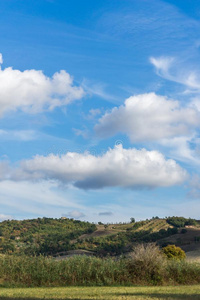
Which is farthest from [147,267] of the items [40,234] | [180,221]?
[180,221]

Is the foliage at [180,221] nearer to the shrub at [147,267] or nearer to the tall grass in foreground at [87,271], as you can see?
the tall grass in foreground at [87,271]

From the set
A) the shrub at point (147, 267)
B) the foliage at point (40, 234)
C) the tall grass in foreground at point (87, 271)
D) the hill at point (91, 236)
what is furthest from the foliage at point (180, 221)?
the shrub at point (147, 267)

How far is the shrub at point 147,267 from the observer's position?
25375mm

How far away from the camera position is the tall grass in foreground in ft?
80.3

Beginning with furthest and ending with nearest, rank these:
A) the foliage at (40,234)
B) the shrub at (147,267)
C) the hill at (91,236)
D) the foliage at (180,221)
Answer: the foliage at (180,221)
the foliage at (40,234)
the hill at (91,236)
the shrub at (147,267)

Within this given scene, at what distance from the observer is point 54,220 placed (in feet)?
464

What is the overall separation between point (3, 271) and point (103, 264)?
652cm

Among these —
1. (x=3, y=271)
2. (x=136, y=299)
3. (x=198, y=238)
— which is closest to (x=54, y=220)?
(x=198, y=238)

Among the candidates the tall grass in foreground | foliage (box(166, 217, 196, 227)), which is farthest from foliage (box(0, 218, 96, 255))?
the tall grass in foreground

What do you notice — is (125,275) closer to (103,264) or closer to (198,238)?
(103,264)

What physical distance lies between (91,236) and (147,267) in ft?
268

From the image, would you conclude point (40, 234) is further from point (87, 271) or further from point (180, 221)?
point (87, 271)

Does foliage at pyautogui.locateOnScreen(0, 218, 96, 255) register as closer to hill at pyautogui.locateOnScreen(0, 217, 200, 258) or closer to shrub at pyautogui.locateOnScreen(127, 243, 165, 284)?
hill at pyautogui.locateOnScreen(0, 217, 200, 258)

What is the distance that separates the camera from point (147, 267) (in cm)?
2544
